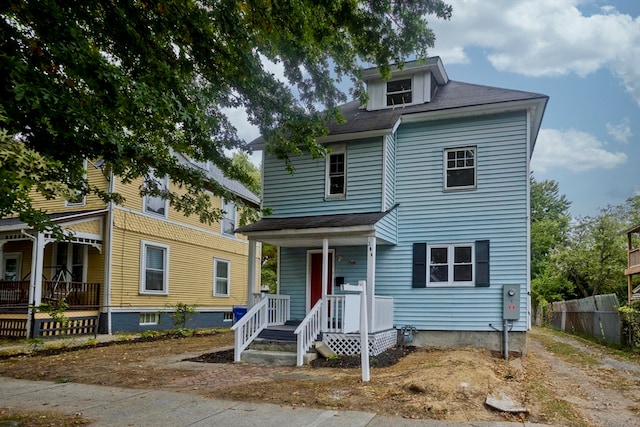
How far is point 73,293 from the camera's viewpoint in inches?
597

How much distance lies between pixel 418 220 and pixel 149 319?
10576 mm

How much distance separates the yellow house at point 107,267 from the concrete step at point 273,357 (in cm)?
203

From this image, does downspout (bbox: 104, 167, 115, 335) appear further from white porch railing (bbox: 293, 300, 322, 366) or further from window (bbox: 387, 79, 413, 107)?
window (bbox: 387, 79, 413, 107)

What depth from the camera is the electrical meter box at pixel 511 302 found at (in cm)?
1125

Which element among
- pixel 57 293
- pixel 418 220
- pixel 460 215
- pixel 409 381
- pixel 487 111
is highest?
pixel 487 111

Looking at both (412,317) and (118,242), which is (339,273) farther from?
(118,242)

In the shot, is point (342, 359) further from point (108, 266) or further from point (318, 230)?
point (108, 266)

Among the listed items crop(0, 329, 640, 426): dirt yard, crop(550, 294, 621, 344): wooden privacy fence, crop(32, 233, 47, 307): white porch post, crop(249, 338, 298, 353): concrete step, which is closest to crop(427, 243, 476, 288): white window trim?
crop(0, 329, 640, 426): dirt yard

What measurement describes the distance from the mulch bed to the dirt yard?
0.06 meters

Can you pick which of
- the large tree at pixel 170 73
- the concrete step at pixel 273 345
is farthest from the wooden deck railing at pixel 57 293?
the large tree at pixel 170 73

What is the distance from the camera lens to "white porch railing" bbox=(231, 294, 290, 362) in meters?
10.4

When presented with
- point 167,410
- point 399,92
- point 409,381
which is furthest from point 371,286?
point 399,92

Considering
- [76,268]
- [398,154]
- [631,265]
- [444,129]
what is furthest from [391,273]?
[631,265]

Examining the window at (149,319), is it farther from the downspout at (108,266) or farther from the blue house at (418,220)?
the blue house at (418,220)
